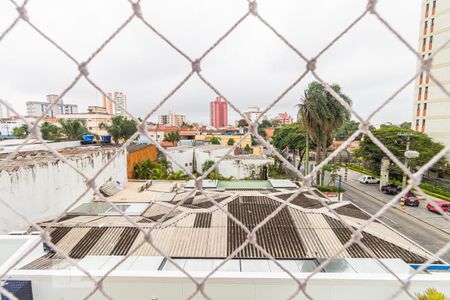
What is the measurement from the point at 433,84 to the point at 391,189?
18.7 ft

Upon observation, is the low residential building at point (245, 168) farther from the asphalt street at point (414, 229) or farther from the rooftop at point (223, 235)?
the rooftop at point (223, 235)

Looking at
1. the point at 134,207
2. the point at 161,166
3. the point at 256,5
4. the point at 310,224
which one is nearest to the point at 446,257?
the point at 310,224

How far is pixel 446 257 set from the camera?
5617mm

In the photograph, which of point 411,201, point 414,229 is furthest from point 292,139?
point 414,229

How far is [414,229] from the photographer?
6777 millimetres

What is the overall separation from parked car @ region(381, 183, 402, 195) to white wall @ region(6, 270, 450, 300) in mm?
10307

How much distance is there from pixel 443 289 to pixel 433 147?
473 inches

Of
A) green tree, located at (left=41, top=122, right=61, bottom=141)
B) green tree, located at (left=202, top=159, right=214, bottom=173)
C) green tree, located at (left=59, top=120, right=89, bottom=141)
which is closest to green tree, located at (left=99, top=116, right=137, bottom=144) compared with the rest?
green tree, located at (left=59, top=120, right=89, bottom=141)

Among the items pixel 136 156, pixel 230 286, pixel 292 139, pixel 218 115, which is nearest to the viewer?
pixel 230 286

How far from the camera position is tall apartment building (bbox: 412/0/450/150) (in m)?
10.3

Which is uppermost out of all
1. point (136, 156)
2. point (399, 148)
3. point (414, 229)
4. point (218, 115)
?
point (218, 115)

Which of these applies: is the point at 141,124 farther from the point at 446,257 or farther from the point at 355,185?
the point at 355,185

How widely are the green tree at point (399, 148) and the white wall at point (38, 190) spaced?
11.1 m

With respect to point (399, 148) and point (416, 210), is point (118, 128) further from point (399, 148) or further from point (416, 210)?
point (399, 148)
